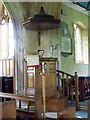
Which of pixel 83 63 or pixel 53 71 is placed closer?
pixel 53 71

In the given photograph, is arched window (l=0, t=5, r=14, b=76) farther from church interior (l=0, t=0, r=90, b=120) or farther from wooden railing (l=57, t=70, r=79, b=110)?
wooden railing (l=57, t=70, r=79, b=110)

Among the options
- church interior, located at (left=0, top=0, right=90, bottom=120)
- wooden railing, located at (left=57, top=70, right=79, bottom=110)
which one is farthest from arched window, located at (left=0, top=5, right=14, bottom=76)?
wooden railing, located at (left=57, top=70, right=79, bottom=110)

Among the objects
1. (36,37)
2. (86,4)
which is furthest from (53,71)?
(86,4)

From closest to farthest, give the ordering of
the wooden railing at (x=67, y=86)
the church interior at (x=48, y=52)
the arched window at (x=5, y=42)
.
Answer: the church interior at (x=48, y=52) < the wooden railing at (x=67, y=86) < the arched window at (x=5, y=42)

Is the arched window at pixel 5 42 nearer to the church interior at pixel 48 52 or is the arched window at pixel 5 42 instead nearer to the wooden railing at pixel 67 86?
the church interior at pixel 48 52

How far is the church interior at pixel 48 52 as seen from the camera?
16.7 ft

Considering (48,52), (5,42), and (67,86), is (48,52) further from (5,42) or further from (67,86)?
(5,42)

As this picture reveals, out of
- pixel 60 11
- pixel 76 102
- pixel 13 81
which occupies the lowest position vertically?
pixel 76 102

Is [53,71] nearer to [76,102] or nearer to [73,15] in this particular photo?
[76,102]

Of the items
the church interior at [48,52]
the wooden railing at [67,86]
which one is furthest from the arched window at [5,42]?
the wooden railing at [67,86]

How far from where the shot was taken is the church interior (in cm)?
508

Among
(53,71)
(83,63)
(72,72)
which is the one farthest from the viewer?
(83,63)

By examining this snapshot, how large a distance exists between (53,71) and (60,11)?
8.98 feet

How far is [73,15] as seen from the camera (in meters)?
8.26
